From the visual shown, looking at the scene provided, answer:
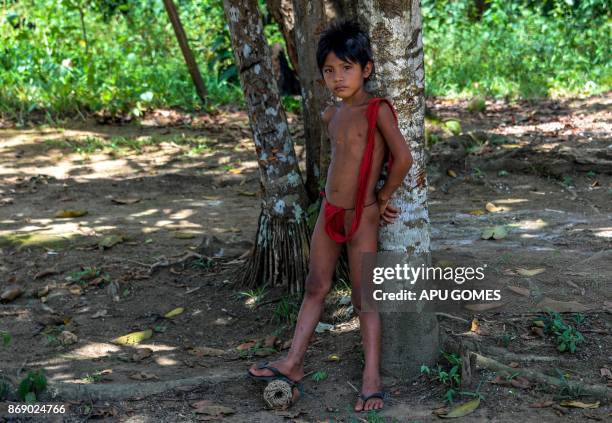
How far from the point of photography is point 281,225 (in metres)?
4.57

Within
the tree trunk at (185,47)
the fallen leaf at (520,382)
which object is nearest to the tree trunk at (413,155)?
the fallen leaf at (520,382)

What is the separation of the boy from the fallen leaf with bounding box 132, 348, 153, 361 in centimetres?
87

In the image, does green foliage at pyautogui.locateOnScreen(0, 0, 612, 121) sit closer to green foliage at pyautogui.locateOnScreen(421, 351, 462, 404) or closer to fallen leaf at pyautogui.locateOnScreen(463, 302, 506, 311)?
fallen leaf at pyautogui.locateOnScreen(463, 302, 506, 311)

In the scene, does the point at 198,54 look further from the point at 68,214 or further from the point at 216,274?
the point at 216,274

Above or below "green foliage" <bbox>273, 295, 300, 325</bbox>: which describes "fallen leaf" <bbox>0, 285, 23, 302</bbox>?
above

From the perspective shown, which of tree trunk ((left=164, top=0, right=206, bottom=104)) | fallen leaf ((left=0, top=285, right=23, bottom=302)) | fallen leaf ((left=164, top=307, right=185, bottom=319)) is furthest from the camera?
tree trunk ((left=164, top=0, right=206, bottom=104))

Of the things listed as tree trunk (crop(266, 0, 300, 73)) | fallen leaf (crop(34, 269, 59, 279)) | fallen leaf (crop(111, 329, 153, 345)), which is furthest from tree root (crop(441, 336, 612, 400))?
tree trunk (crop(266, 0, 300, 73))

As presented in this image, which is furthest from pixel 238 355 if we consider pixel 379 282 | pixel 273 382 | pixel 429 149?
pixel 429 149

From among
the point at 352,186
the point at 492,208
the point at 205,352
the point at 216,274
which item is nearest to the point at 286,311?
the point at 205,352

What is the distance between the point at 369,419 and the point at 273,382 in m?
0.44

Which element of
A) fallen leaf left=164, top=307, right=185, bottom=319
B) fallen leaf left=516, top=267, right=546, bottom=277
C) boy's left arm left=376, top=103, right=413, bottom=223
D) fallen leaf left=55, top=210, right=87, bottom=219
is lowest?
fallen leaf left=164, top=307, right=185, bottom=319

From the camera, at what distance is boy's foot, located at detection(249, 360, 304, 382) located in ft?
11.3

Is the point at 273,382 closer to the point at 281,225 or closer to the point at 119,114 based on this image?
the point at 281,225

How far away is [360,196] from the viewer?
331 centimetres
